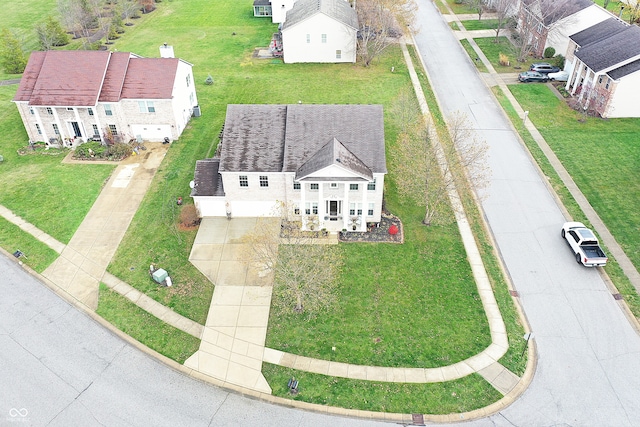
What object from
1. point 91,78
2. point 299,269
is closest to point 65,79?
point 91,78

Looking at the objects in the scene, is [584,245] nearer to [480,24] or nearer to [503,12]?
[503,12]

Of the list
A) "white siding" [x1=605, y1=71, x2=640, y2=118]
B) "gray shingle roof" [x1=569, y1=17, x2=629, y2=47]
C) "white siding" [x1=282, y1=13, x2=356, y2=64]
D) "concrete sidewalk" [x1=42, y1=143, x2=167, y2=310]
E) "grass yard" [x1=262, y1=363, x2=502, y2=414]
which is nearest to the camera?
"grass yard" [x1=262, y1=363, x2=502, y2=414]

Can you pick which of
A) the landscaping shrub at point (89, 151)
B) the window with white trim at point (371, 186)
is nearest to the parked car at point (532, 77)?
the window with white trim at point (371, 186)

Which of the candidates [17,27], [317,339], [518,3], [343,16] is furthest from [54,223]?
[518,3]

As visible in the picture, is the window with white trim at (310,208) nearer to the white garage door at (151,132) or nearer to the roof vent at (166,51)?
the white garage door at (151,132)

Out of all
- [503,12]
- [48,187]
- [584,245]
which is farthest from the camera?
[503,12]

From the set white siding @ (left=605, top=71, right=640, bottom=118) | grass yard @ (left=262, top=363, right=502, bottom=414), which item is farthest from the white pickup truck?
white siding @ (left=605, top=71, right=640, bottom=118)

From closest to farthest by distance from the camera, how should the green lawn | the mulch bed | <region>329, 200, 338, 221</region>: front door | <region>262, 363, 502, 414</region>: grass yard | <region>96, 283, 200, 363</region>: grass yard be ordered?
1. <region>262, 363, 502, 414</region>: grass yard
2. the green lawn
3. <region>96, 283, 200, 363</region>: grass yard
4. the mulch bed
5. <region>329, 200, 338, 221</region>: front door

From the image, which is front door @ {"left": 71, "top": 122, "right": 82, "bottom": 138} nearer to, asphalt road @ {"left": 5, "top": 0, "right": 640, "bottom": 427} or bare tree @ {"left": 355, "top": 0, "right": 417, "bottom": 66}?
asphalt road @ {"left": 5, "top": 0, "right": 640, "bottom": 427}
